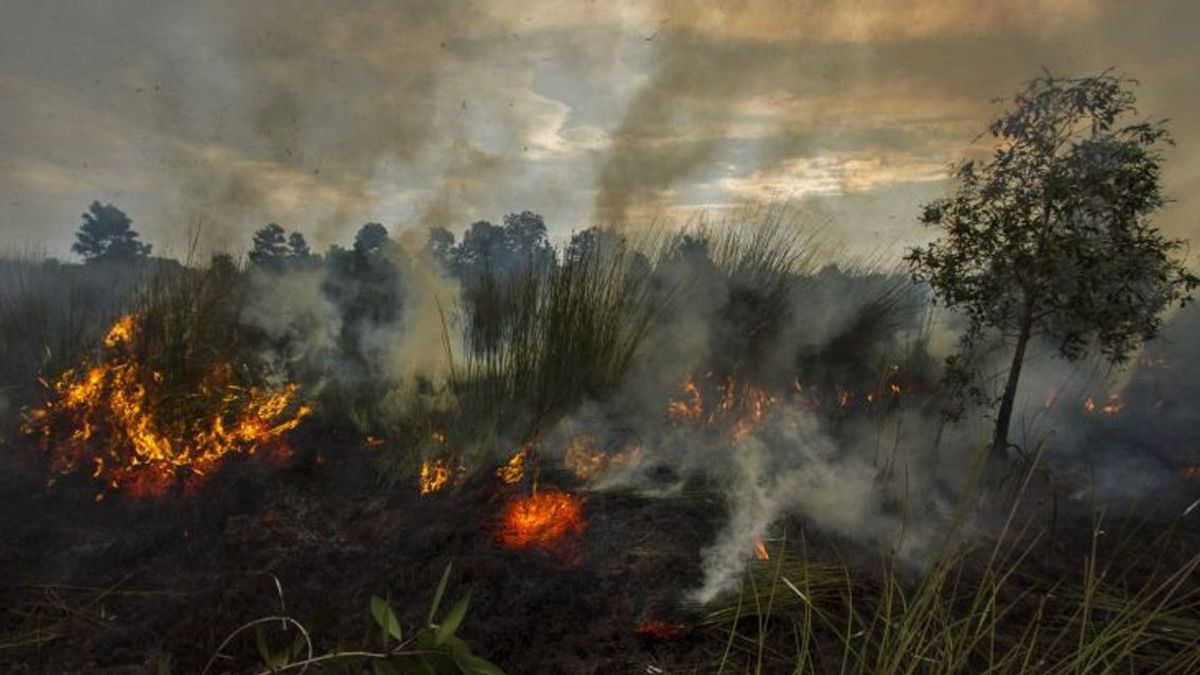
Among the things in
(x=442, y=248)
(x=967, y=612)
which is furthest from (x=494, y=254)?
(x=967, y=612)

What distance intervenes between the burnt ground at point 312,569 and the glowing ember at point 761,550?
37 centimetres

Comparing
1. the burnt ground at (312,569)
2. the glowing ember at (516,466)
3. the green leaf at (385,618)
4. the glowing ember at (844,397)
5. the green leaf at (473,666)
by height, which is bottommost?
the burnt ground at (312,569)

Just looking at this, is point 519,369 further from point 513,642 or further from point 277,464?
point 513,642

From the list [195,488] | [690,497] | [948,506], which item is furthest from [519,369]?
[948,506]

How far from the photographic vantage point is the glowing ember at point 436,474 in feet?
20.6

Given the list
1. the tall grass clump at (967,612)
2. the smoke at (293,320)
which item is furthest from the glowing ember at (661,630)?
the smoke at (293,320)

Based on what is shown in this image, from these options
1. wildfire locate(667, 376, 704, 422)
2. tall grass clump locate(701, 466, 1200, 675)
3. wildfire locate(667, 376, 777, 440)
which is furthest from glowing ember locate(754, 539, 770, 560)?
wildfire locate(667, 376, 704, 422)

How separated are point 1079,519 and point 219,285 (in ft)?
27.3

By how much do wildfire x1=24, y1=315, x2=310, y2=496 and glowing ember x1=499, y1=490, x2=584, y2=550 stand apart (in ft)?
8.83

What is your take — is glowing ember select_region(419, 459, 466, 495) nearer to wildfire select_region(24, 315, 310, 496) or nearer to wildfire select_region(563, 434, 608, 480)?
wildfire select_region(563, 434, 608, 480)

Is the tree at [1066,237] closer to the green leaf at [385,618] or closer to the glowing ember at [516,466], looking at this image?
the glowing ember at [516,466]

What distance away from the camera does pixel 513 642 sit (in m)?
4.12

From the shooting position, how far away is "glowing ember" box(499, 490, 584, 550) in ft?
17.2

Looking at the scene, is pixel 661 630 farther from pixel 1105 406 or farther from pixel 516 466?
pixel 1105 406
